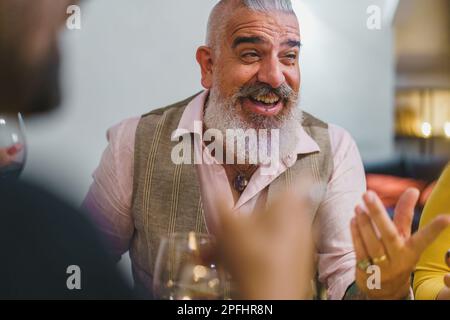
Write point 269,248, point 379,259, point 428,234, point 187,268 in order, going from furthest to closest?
point 379,259
point 428,234
point 187,268
point 269,248

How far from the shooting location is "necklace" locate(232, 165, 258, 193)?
87.4 inches

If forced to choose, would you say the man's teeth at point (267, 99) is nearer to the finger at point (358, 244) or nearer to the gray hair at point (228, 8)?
the gray hair at point (228, 8)

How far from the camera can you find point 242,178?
2.23 metres

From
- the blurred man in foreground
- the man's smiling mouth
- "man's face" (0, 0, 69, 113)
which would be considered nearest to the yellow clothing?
the man's smiling mouth

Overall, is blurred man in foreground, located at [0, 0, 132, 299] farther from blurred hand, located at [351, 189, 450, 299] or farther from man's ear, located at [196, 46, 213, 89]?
blurred hand, located at [351, 189, 450, 299]

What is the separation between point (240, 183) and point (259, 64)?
1.32 ft

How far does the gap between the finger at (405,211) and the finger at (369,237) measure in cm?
8

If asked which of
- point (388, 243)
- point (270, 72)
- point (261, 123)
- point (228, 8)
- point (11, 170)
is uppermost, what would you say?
point (228, 8)

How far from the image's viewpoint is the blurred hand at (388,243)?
1.99 meters

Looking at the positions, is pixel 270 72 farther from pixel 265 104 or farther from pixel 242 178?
pixel 242 178

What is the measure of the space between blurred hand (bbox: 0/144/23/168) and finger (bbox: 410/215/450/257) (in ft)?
4.31

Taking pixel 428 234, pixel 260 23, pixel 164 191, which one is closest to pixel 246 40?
pixel 260 23

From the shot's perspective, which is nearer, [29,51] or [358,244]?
[358,244]
